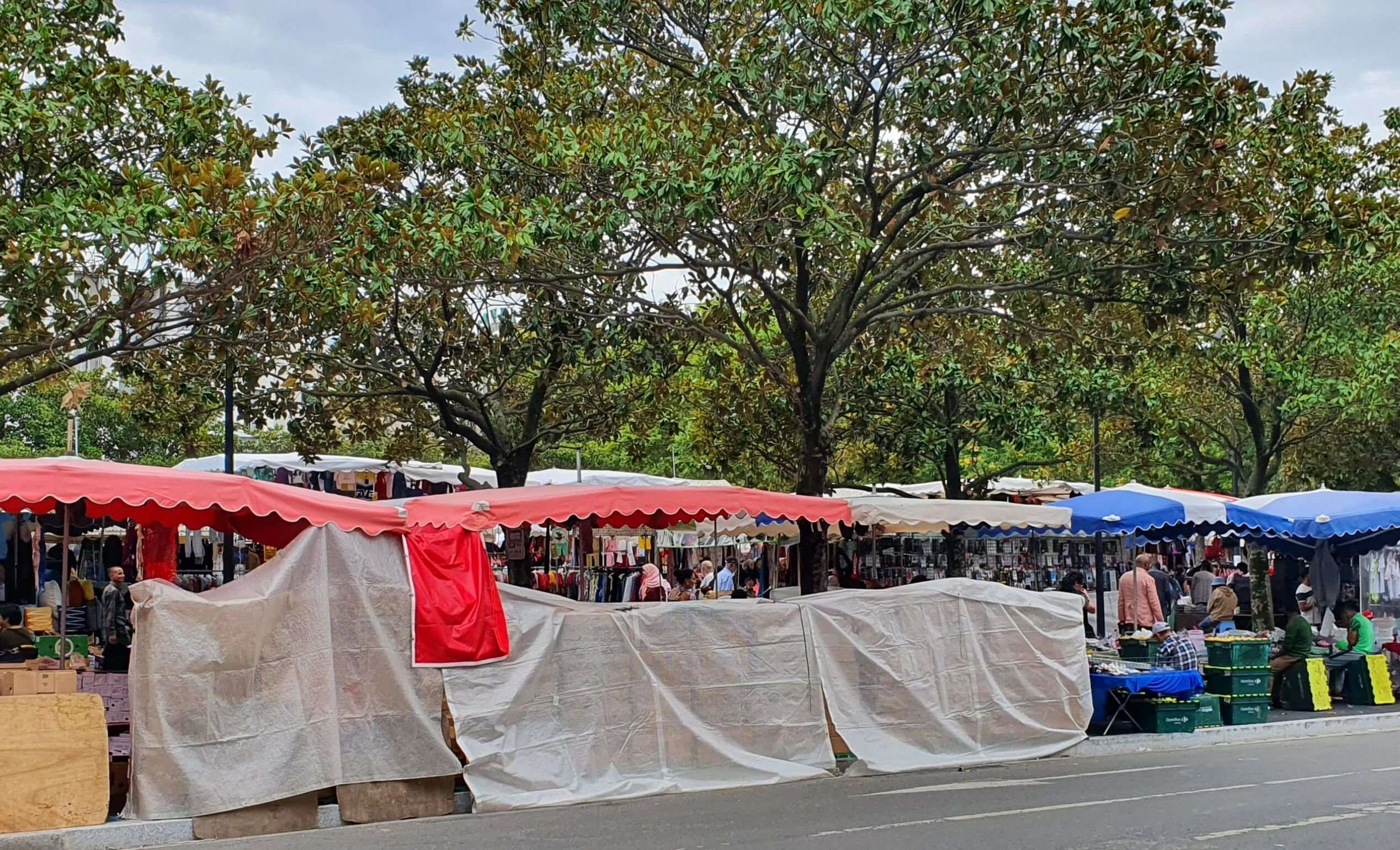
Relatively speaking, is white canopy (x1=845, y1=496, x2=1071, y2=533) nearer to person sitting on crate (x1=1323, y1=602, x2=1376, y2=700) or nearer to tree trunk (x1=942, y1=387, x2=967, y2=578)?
person sitting on crate (x1=1323, y1=602, x2=1376, y2=700)

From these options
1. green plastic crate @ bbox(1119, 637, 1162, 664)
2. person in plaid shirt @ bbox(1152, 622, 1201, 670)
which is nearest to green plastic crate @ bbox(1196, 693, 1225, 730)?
person in plaid shirt @ bbox(1152, 622, 1201, 670)

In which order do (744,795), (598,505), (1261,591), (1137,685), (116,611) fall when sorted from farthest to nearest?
(1261,591)
(116,611)
(1137,685)
(598,505)
(744,795)

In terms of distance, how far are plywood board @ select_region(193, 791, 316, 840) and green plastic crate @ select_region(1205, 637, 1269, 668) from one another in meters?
10.3

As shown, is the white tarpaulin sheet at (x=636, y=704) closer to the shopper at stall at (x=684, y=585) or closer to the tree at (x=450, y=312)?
the tree at (x=450, y=312)

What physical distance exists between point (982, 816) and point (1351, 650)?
1019 cm

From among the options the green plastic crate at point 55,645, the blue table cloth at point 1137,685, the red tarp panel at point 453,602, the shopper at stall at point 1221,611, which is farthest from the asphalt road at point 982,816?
the shopper at stall at point 1221,611

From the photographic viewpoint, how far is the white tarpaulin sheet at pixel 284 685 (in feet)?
31.4

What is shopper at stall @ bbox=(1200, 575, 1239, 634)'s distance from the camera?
19.7 metres

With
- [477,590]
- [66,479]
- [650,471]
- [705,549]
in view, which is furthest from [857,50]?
Result: [650,471]

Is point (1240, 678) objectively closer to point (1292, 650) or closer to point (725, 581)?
point (1292, 650)

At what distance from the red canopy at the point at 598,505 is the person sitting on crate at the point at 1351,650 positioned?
25.6ft

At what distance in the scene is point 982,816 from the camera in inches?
388

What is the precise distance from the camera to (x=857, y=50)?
15.4m

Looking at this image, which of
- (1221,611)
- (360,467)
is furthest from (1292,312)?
(360,467)
